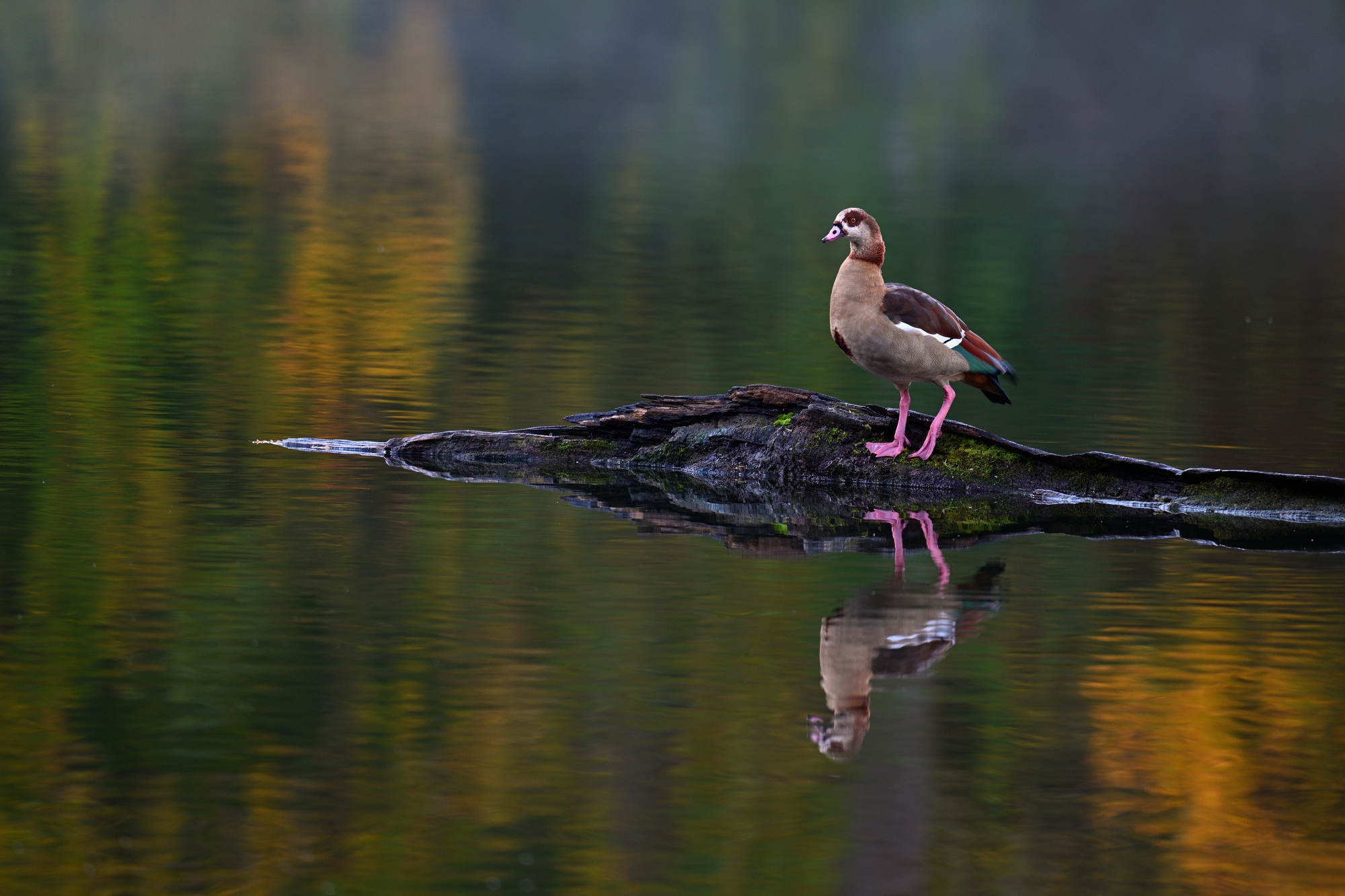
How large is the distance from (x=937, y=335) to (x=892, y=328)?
0.27m

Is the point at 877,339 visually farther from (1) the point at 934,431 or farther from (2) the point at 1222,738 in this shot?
(2) the point at 1222,738

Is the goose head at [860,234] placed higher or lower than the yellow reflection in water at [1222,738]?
higher

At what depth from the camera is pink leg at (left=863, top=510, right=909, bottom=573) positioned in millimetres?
10367

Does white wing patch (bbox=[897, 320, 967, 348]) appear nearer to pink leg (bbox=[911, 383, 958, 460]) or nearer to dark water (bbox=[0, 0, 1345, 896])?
pink leg (bbox=[911, 383, 958, 460])

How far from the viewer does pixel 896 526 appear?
11383mm

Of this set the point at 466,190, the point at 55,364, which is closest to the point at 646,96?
the point at 466,190

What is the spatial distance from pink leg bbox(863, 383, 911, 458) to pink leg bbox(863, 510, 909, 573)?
1.82 ft

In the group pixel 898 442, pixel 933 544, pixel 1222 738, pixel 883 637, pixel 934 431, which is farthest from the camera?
pixel 898 442

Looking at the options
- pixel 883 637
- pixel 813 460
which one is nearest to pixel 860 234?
pixel 813 460

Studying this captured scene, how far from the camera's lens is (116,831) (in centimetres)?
657

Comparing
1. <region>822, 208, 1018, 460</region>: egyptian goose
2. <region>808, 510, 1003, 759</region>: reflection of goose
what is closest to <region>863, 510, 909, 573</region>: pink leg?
<region>808, 510, 1003, 759</region>: reflection of goose

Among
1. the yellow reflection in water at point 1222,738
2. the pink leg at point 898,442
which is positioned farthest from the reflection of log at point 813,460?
the yellow reflection in water at point 1222,738

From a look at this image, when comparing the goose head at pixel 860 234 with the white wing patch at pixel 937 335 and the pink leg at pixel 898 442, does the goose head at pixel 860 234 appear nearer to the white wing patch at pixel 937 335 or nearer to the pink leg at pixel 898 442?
the white wing patch at pixel 937 335

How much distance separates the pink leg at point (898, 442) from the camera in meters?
A: 12.2
